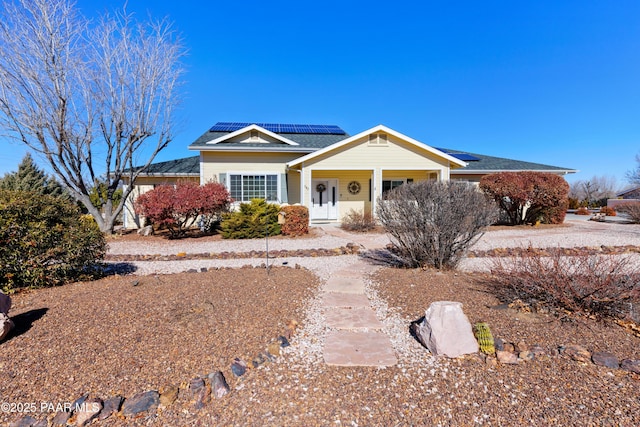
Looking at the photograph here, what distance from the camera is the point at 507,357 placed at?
9.17ft

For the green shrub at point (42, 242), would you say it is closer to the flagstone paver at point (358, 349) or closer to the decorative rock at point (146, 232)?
the flagstone paver at point (358, 349)

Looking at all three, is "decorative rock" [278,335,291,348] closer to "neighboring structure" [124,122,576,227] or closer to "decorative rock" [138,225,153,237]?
"decorative rock" [138,225,153,237]

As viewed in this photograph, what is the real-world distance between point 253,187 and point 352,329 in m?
12.0

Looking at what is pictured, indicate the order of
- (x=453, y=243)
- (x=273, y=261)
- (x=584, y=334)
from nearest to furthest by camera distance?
1. (x=584, y=334)
2. (x=453, y=243)
3. (x=273, y=261)

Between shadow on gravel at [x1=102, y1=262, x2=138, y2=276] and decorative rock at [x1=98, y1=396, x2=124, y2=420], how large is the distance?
4359mm

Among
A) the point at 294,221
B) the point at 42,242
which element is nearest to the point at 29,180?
the point at 294,221

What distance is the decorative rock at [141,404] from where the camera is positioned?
2.18 m

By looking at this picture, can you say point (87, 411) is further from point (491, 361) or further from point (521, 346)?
point (521, 346)

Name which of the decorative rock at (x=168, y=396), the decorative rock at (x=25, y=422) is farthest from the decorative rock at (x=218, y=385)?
the decorative rock at (x=25, y=422)

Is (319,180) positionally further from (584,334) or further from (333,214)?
(584,334)

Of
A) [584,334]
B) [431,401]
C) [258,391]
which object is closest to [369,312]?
[431,401]

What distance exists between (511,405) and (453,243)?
3.51 meters

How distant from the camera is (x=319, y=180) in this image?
52.2ft

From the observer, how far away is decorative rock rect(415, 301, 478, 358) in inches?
115
